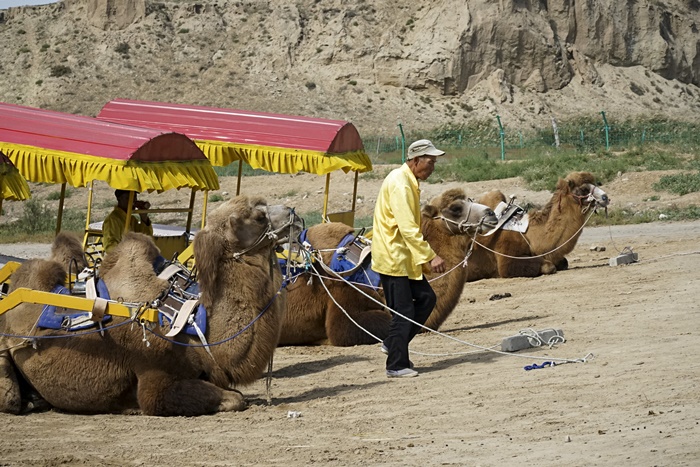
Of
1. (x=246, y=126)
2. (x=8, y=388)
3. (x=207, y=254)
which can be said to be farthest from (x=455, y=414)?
(x=246, y=126)

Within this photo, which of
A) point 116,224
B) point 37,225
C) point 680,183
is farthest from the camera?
point 37,225

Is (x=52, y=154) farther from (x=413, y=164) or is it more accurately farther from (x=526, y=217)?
(x=526, y=217)

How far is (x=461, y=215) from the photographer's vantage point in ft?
37.2

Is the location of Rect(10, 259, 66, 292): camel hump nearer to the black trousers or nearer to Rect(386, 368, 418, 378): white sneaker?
the black trousers

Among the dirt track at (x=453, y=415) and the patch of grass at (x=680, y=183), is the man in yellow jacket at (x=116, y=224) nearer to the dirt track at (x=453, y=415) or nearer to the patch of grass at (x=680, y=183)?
the dirt track at (x=453, y=415)

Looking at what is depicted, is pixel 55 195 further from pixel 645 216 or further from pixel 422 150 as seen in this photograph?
pixel 422 150

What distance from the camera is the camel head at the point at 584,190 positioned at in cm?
1653

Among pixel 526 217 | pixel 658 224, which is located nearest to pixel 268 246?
pixel 526 217

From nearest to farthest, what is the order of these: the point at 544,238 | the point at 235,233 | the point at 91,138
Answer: the point at 235,233, the point at 91,138, the point at 544,238

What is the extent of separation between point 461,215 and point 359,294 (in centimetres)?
138

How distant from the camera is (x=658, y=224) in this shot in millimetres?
22422

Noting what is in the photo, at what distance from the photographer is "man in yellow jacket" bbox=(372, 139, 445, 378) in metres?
8.91

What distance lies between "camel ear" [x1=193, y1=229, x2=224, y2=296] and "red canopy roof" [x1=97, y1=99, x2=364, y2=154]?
6579 mm

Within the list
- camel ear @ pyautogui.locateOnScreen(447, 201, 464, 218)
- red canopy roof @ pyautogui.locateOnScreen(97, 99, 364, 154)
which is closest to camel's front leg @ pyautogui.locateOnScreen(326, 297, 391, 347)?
camel ear @ pyautogui.locateOnScreen(447, 201, 464, 218)
